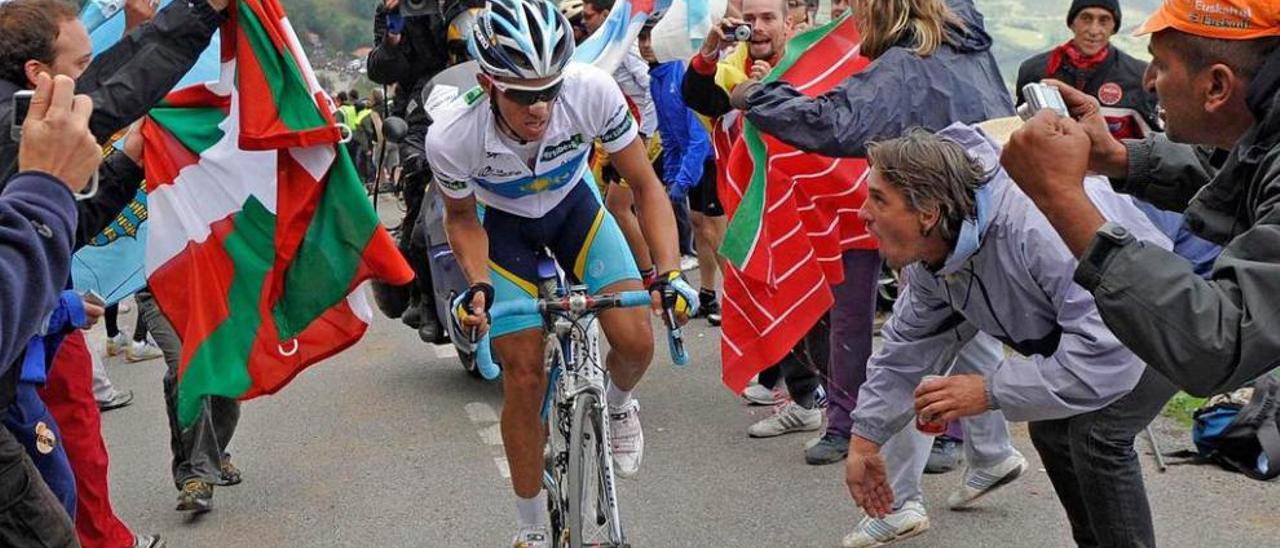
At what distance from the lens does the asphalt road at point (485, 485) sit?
6.09 meters

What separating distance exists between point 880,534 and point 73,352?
3.02m

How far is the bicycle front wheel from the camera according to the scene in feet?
16.4

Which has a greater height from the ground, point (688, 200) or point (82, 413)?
point (82, 413)

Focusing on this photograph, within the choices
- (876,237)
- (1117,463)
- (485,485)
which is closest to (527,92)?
(876,237)

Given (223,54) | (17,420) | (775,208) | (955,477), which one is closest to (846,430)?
(955,477)

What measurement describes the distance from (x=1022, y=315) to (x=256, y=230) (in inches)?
119

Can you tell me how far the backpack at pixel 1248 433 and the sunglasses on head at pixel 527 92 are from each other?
2.33 m

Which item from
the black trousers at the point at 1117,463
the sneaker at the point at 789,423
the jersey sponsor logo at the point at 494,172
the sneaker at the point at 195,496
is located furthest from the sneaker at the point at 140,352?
the black trousers at the point at 1117,463

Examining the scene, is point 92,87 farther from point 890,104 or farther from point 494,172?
point 890,104

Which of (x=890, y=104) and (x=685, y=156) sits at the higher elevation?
(x=890, y=104)

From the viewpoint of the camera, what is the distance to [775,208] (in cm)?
677

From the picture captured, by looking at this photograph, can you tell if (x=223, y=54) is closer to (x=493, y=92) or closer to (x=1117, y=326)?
(x=493, y=92)

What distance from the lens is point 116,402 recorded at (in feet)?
30.7

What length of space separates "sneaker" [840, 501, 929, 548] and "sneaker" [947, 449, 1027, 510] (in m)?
0.37
